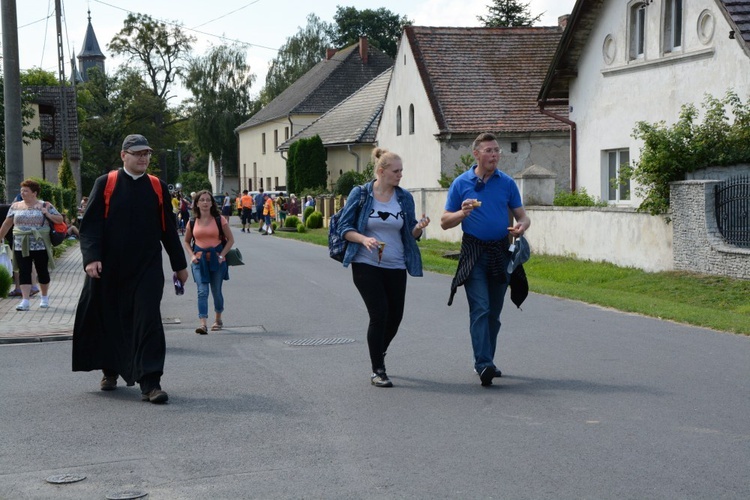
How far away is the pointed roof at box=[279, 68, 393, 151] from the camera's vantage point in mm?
54062

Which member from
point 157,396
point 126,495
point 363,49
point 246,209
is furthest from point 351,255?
point 363,49

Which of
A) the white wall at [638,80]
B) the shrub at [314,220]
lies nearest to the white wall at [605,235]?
the white wall at [638,80]

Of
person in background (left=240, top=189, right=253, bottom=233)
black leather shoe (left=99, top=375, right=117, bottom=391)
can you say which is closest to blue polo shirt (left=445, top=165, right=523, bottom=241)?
black leather shoe (left=99, top=375, right=117, bottom=391)

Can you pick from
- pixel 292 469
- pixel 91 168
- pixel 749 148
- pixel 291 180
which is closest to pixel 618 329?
pixel 292 469

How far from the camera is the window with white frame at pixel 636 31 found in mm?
24906

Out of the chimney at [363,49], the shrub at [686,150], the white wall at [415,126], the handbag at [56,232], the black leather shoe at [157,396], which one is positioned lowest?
the black leather shoe at [157,396]

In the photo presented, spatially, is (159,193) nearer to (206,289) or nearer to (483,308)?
(483,308)

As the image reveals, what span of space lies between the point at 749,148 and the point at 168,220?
42.3ft

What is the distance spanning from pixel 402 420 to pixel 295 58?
79340 mm

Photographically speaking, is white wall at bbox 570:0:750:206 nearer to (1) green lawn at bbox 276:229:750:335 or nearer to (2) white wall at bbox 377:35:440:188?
(1) green lawn at bbox 276:229:750:335

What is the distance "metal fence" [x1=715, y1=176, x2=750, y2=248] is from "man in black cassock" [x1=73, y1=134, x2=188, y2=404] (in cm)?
1112

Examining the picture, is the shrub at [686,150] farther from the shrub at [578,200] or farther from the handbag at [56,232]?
the handbag at [56,232]

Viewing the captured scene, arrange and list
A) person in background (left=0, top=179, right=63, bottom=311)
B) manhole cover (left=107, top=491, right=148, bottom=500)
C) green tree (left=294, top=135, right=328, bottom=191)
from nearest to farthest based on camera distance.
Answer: manhole cover (left=107, top=491, right=148, bottom=500)
person in background (left=0, top=179, right=63, bottom=311)
green tree (left=294, top=135, right=328, bottom=191)

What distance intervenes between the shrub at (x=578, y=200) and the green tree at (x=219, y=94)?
55591 millimetres
